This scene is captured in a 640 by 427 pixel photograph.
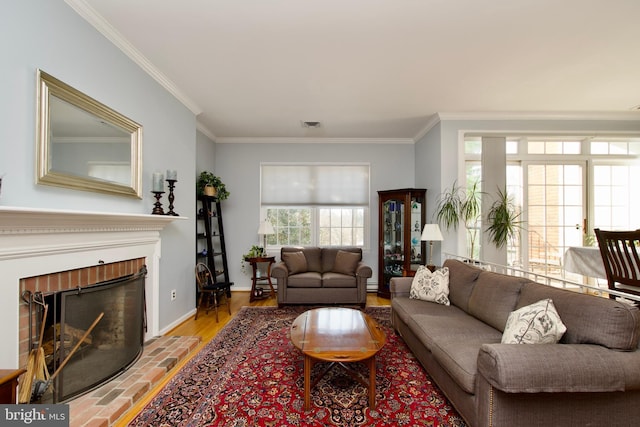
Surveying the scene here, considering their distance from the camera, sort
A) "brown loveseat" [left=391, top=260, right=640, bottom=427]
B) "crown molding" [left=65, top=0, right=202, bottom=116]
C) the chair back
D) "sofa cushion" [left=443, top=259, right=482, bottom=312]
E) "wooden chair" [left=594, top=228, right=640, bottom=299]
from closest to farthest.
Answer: "brown loveseat" [left=391, top=260, right=640, bottom=427] → "crown molding" [left=65, top=0, right=202, bottom=116] → "wooden chair" [left=594, top=228, right=640, bottom=299] → "sofa cushion" [left=443, top=259, right=482, bottom=312] → the chair back

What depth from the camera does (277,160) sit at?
5234 mm

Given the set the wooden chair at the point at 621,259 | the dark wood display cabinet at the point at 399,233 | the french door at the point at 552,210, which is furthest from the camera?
the dark wood display cabinet at the point at 399,233

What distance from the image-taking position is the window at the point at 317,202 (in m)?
5.26

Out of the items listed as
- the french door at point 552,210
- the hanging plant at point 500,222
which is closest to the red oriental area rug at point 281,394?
the hanging plant at point 500,222

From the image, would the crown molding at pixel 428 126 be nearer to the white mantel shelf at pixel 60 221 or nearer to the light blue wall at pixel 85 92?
the light blue wall at pixel 85 92

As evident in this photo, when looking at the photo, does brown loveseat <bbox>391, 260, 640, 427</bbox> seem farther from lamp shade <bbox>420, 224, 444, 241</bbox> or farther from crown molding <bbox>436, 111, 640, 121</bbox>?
crown molding <bbox>436, 111, 640, 121</bbox>

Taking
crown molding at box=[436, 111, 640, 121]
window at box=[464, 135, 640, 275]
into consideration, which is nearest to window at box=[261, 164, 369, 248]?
crown molding at box=[436, 111, 640, 121]

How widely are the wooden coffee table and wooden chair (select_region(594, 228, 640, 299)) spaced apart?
2326mm

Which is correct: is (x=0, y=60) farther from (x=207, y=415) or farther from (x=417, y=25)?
(x=417, y=25)

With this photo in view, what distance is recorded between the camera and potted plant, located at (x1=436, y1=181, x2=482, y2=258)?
3.92 m

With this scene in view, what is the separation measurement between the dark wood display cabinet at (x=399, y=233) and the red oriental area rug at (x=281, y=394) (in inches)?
75.5

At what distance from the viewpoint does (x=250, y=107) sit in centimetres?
379

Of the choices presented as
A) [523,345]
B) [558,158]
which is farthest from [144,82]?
[558,158]

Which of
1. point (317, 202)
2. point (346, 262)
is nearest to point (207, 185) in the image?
point (317, 202)
